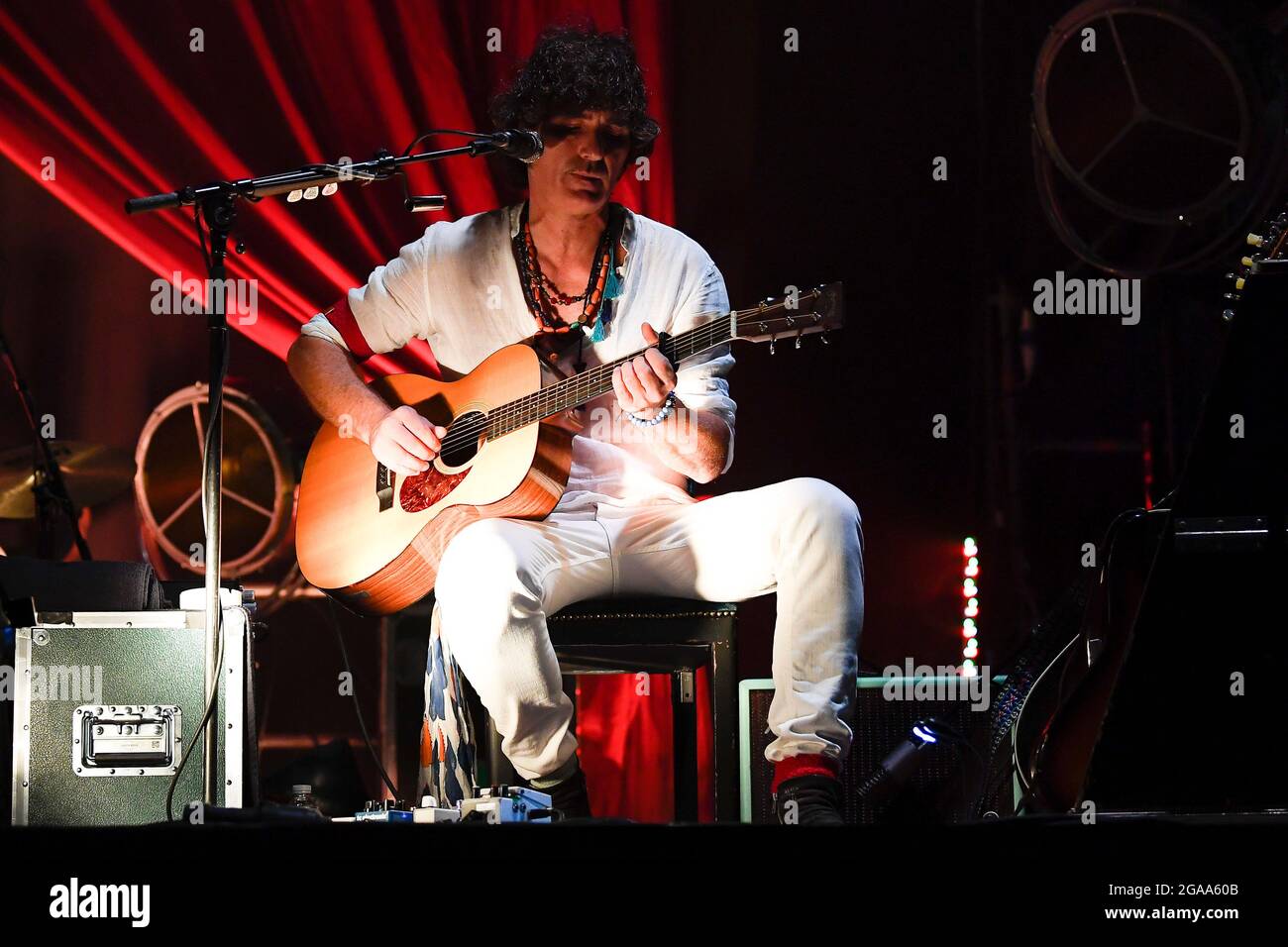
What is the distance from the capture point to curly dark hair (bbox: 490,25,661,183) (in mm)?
3215

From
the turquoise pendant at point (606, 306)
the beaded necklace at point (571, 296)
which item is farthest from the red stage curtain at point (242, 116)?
the turquoise pendant at point (606, 306)

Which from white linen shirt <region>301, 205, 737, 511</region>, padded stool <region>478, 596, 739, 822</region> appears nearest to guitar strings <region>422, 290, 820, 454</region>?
white linen shirt <region>301, 205, 737, 511</region>

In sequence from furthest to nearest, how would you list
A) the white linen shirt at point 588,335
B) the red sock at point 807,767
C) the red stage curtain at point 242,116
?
the red stage curtain at point 242,116
the white linen shirt at point 588,335
the red sock at point 807,767

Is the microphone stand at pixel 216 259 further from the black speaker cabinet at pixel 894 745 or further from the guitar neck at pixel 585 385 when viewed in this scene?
the black speaker cabinet at pixel 894 745

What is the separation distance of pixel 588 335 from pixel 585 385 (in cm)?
24

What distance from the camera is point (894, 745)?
3070 millimetres

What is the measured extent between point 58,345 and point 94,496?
1.83 ft

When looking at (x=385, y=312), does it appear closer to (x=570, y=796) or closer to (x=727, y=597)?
(x=727, y=597)

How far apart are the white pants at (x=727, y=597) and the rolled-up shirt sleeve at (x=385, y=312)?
0.67 metres

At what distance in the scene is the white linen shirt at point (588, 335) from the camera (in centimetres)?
307
